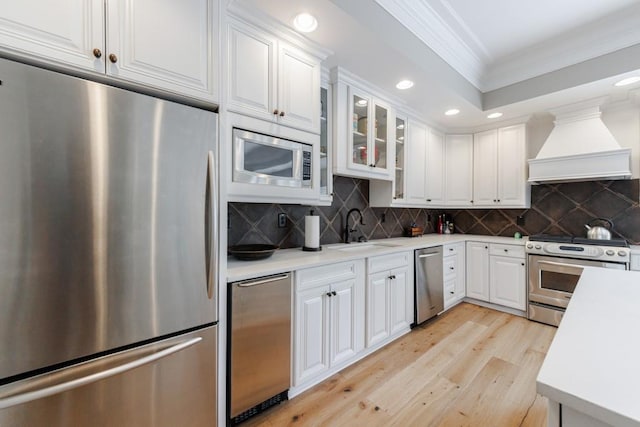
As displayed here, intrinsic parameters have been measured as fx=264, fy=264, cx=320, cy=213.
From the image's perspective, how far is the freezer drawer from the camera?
3.10ft

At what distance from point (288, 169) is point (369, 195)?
156 centimetres

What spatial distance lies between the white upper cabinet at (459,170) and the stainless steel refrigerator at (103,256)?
3620 millimetres

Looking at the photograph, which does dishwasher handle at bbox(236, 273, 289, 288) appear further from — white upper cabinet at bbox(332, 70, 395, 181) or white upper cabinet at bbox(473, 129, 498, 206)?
white upper cabinet at bbox(473, 129, 498, 206)

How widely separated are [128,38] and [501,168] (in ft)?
13.6

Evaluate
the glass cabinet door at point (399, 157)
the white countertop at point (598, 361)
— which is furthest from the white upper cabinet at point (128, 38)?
the glass cabinet door at point (399, 157)

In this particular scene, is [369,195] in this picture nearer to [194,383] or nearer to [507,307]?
[507,307]

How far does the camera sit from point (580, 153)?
116 inches

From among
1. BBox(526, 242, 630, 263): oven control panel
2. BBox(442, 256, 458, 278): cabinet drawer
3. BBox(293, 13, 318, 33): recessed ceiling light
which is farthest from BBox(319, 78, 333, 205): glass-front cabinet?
BBox(526, 242, 630, 263): oven control panel

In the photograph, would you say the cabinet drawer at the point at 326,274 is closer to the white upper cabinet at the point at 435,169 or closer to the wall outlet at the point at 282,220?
the wall outlet at the point at 282,220

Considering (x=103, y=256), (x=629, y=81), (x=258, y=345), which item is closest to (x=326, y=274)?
(x=258, y=345)

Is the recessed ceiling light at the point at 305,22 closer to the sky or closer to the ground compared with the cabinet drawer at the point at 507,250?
closer to the sky

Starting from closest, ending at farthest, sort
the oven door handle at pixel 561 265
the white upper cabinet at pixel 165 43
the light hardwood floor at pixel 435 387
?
the white upper cabinet at pixel 165 43 → the light hardwood floor at pixel 435 387 → the oven door handle at pixel 561 265

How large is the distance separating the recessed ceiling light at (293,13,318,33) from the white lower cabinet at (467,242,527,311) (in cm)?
321

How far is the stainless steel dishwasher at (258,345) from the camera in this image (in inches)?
57.1
